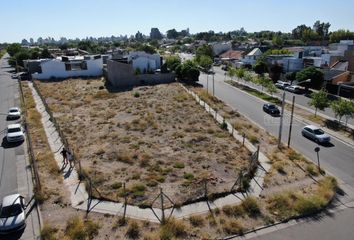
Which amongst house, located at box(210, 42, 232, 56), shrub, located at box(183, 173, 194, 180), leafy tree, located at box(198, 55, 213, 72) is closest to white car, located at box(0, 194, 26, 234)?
shrub, located at box(183, 173, 194, 180)

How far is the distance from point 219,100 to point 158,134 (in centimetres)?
1789

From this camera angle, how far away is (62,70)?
69.8 meters

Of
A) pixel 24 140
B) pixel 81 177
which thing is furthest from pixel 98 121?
pixel 81 177

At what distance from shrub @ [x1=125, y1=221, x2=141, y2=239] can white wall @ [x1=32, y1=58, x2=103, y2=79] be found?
59.1 meters

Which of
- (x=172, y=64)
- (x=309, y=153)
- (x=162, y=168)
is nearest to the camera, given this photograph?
A: (x=162, y=168)

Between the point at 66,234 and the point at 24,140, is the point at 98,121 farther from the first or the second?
the point at 66,234

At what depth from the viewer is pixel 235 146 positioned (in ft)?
94.3

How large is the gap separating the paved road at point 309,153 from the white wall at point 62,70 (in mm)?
31162

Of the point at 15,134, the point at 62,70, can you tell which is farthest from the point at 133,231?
the point at 62,70

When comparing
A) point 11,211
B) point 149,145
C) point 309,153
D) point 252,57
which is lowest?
point 309,153

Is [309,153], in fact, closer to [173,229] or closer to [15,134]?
[173,229]

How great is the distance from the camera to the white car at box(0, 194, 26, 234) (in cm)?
1673

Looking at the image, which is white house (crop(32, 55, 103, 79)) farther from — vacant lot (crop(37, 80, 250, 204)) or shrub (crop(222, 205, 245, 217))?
shrub (crop(222, 205, 245, 217))

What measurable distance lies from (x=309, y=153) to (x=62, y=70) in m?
58.2
